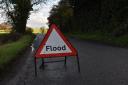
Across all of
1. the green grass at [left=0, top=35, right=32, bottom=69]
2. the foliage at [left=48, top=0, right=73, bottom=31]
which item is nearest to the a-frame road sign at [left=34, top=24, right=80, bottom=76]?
the green grass at [left=0, top=35, right=32, bottom=69]

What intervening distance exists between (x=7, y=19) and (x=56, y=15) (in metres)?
41.4

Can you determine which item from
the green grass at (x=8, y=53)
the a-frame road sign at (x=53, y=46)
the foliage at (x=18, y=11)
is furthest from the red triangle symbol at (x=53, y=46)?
the foliage at (x=18, y=11)

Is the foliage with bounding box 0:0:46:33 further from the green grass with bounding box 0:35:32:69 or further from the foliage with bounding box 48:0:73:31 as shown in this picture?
the green grass with bounding box 0:35:32:69

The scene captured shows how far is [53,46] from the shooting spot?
9.76m

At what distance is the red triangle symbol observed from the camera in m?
9.70

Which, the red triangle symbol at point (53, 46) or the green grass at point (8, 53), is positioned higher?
the red triangle symbol at point (53, 46)

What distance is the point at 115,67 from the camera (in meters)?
10.4

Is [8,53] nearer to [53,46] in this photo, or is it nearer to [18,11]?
[53,46]

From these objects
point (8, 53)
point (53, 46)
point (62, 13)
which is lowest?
point (62, 13)

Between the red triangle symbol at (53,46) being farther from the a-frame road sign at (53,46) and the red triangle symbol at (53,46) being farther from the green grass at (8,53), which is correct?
the green grass at (8,53)

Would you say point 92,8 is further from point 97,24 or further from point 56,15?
point 56,15

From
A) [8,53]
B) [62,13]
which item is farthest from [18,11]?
[8,53]

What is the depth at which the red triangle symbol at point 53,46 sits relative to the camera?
9698 mm

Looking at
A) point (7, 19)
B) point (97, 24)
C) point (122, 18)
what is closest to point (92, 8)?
point (97, 24)
